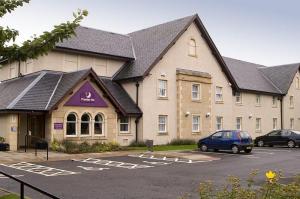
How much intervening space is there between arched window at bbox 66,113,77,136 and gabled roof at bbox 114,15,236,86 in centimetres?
659

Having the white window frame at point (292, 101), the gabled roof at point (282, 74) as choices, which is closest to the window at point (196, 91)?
the gabled roof at point (282, 74)

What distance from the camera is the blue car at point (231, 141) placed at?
2652 cm

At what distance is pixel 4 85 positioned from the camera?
32.9m

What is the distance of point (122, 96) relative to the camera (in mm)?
31984

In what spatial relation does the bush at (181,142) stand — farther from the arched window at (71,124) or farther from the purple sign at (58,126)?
the purple sign at (58,126)

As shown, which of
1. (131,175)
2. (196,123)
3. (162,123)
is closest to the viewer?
(131,175)

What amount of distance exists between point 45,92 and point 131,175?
43.7 feet

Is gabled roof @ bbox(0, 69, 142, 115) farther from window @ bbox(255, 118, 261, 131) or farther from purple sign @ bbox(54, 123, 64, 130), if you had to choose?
window @ bbox(255, 118, 261, 131)

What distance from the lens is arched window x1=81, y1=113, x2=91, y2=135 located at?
27.8m

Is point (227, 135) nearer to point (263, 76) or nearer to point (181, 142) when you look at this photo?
point (181, 142)

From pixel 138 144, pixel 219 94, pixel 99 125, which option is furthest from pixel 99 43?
pixel 219 94

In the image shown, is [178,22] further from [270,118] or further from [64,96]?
[270,118]

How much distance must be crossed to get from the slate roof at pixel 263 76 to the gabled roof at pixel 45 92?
1765 centimetres

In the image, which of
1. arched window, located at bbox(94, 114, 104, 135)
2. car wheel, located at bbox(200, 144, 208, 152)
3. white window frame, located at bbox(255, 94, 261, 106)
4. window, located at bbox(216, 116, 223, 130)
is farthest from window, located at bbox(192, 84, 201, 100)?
white window frame, located at bbox(255, 94, 261, 106)
